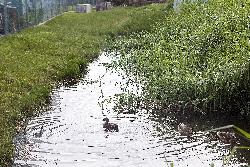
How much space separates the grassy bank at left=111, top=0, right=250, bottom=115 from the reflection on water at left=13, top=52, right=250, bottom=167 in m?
0.90

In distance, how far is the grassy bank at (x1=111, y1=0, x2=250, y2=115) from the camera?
11.9m

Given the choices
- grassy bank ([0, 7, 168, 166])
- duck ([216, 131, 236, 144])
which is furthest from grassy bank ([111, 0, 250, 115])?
grassy bank ([0, 7, 168, 166])

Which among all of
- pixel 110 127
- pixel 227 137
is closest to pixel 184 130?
pixel 227 137

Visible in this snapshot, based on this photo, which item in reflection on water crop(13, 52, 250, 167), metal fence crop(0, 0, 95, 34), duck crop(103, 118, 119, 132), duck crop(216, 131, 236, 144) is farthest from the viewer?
metal fence crop(0, 0, 95, 34)

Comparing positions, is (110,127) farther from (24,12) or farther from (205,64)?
(24,12)

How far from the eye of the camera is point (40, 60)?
58.7 ft

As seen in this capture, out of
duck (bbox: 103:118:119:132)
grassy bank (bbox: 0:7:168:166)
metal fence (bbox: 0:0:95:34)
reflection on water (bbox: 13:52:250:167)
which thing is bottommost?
reflection on water (bbox: 13:52:250:167)

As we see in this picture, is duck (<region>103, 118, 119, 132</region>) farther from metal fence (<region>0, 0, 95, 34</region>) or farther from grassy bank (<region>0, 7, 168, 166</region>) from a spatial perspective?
metal fence (<region>0, 0, 95, 34</region>)

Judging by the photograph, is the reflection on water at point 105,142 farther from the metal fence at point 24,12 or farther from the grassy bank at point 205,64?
the metal fence at point 24,12

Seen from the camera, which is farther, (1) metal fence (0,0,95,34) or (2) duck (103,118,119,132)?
(1) metal fence (0,0,95,34)

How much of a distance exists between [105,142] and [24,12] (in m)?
17.6

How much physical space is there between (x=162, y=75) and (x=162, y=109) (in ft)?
4.33

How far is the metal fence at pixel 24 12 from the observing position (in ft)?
75.5

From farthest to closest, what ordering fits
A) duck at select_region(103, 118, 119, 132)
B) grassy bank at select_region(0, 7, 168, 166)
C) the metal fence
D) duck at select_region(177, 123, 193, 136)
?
the metal fence → grassy bank at select_region(0, 7, 168, 166) → duck at select_region(103, 118, 119, 132) → duck at select_region(177, 123, 193, 136)
